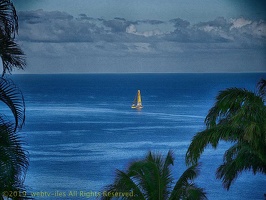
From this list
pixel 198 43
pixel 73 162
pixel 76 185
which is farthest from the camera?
pixel 198 43

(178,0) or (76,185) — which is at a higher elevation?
(178,0)

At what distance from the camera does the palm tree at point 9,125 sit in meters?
3.08

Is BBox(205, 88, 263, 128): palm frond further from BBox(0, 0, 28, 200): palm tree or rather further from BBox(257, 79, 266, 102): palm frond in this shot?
BBox(0, 0, 28, 200): palm tree

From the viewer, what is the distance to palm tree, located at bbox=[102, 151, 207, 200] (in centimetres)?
488

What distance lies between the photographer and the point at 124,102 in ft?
135

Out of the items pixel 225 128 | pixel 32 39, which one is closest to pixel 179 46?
pixel 32 39

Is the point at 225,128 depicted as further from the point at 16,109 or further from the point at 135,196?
the point at 16,109

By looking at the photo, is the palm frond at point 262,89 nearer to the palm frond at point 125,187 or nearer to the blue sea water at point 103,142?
the palm frond at point 125,187

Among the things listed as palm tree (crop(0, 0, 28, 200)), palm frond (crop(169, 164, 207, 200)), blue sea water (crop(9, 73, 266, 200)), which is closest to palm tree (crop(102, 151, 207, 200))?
palm frond (crop(169, 164, 207, 200))

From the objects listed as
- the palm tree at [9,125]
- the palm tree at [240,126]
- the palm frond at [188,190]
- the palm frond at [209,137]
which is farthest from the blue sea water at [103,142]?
the palm tree at [9,125]

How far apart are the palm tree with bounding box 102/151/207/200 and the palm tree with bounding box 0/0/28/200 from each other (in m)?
1.69

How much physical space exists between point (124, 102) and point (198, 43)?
11.1 meters

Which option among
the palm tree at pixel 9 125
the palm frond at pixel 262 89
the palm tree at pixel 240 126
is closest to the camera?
the palm tree at pixel 9 125

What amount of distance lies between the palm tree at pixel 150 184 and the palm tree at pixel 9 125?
169 centimetres
